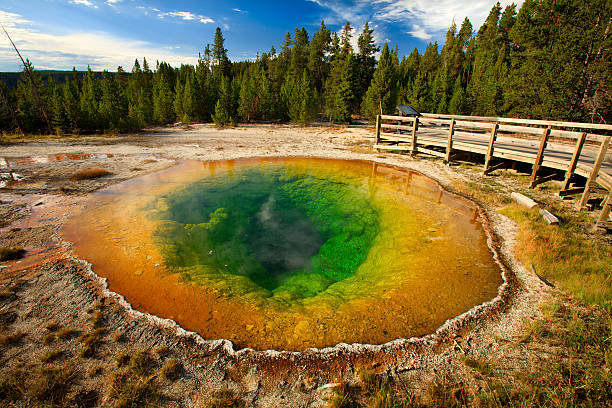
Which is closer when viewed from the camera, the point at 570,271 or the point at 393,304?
the point at 393,304

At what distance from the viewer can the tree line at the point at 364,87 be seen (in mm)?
20484

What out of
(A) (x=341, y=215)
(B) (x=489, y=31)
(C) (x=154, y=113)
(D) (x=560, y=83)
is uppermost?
(B) (x=489, y=31)

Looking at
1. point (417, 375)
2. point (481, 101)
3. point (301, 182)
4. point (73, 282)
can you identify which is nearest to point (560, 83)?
point (481, 101)

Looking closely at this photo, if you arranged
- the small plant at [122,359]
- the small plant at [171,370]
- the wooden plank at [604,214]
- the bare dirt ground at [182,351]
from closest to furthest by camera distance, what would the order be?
the bare dirt ground at [182,351] < the small plant at [171,370] < the small plant at [122,359] < the wooden plank at [604,214]

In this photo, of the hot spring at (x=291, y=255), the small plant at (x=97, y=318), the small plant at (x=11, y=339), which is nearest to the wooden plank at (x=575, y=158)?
the hot spring at (x=291, y=255)

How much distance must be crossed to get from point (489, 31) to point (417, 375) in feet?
222

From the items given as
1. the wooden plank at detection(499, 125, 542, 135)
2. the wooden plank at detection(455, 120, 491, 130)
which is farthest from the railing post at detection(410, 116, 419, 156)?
the wooden plank at detection(499, 125, 542, 135)

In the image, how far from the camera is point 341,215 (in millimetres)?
10203

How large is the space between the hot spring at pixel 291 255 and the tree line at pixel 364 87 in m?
16.8

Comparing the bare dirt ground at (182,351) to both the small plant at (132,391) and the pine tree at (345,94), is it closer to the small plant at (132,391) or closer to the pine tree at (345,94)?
the small plant at (132,391)

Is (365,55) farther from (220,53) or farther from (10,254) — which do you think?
(10,254)

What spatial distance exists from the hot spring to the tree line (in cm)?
1682

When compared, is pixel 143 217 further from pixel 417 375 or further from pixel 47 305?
pixel 417 375

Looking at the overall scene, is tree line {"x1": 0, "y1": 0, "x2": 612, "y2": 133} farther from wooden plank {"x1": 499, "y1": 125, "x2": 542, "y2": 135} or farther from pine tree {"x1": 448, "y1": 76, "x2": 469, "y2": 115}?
wooden plank {"x1": 499, "y1": 125, "x2": 542, "y2": 135}
